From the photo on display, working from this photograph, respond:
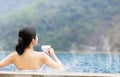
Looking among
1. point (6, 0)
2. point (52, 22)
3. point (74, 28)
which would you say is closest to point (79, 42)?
point (74, 28)

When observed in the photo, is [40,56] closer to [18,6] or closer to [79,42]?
[79,42]

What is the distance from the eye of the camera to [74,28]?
18.6 m

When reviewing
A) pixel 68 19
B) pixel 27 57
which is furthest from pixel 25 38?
pixel 68 19

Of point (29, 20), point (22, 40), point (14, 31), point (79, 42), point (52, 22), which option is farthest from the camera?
point (29, 20)

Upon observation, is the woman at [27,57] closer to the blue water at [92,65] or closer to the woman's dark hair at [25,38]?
the woman's dark hair at [25,38]

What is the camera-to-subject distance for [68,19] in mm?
18875

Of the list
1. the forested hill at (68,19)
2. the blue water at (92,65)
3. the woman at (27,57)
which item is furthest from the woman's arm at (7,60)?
the forested hill at (68,19)

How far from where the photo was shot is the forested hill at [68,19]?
18062 millimetres

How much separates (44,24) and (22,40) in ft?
57.8

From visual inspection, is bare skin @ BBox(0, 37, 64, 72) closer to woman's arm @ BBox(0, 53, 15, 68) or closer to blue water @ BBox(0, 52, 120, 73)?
woman's arm @ BBox(0, 53, 15, 68)

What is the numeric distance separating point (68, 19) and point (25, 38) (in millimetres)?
17203

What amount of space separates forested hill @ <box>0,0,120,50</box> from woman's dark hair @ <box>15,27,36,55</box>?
1533 cm

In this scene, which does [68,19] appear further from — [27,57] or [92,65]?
[27,57]

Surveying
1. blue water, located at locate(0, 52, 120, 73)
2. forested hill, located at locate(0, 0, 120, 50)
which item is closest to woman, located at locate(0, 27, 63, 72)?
blue water, located at locate(0, 52, 120, 73)
